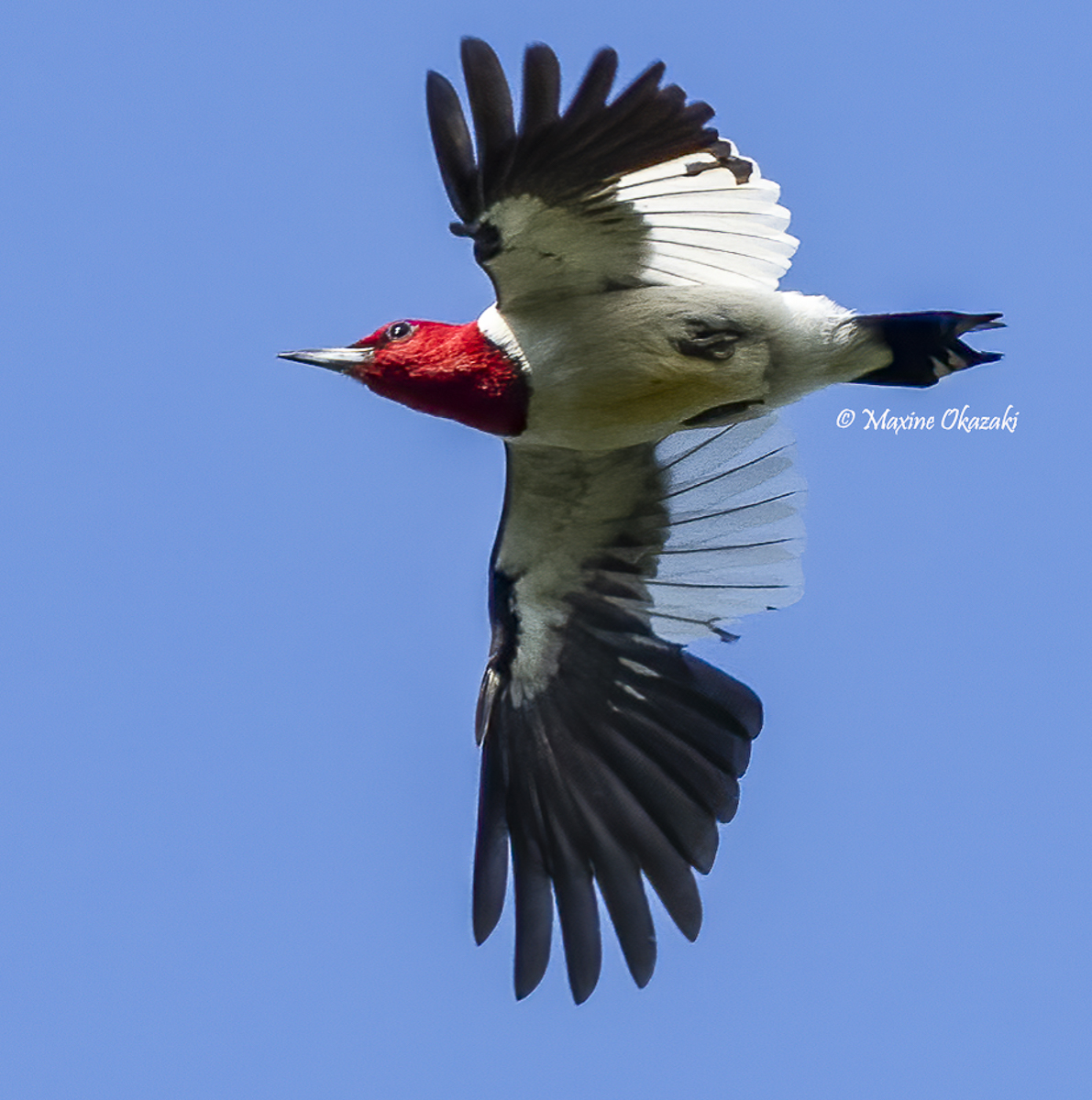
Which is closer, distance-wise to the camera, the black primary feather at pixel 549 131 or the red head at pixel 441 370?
the black primary feather at pixel 549 131

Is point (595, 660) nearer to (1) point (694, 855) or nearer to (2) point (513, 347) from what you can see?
(1) point (694, 855)

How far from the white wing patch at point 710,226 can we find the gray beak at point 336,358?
0.96 m

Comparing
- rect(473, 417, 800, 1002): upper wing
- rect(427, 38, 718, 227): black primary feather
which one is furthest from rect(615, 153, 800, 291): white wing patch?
rect(473, 417, 800, 1002): upper wing

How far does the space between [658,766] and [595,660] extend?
1.69 feet

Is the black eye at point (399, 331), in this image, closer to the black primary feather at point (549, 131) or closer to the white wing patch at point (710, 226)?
the black primary feather at point (549, 131)

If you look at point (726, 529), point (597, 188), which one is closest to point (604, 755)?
point (726, 529)

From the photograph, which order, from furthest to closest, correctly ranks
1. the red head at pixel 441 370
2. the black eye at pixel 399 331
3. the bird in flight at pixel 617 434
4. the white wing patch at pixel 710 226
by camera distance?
the black eye at pixel 399 331, the red head at pixel 441 370, the white wing patch at pixel 710 226, the bird in flight at pixel 617 434

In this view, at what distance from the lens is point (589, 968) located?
6.18m

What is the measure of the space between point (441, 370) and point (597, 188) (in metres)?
0.80

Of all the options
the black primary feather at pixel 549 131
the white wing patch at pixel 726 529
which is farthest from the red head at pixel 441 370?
the white wing patch at pixel 726 529

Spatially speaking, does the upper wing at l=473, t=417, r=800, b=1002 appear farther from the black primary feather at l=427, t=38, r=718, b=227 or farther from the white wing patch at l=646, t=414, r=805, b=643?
the black primary feather at l=427, t=38, r=718, b=227

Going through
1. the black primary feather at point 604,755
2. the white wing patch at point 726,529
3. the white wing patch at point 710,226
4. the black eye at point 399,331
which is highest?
the white wing patch at point 710,226

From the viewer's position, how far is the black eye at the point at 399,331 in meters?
6.21

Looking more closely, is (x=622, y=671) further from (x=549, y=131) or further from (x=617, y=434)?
(x=549, y=131)
